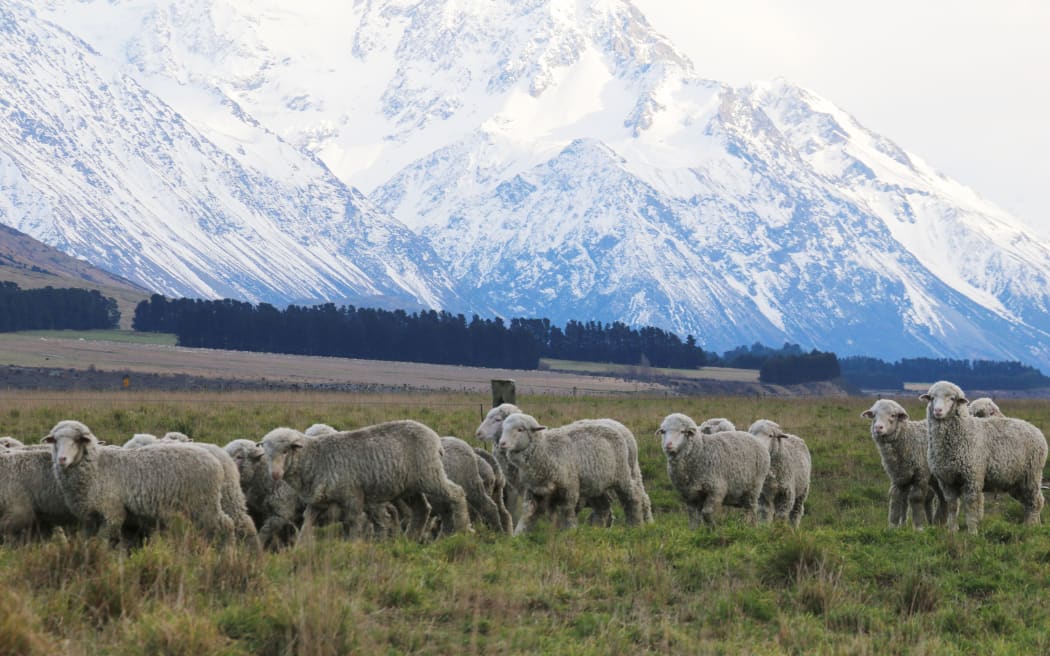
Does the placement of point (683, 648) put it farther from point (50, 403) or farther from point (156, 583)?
point (50, 403)

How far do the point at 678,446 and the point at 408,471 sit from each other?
3.60 m

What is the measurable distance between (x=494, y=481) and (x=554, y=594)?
6.92 meters

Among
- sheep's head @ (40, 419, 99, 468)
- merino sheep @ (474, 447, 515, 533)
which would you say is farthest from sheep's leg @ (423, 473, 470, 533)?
sheep's head @ (40, 419, 99, 468)

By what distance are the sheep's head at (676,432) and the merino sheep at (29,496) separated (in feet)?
24.4

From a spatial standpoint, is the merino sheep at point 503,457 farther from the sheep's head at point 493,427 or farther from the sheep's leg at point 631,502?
the sheep's leg at point 631,502

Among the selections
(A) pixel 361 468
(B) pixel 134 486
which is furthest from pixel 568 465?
(B) pixel 134 486

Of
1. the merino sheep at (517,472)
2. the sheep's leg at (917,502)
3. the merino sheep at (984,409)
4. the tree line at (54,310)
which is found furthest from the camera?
the tree line at (54,310)

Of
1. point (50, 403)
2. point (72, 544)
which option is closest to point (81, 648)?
point (72, 544)

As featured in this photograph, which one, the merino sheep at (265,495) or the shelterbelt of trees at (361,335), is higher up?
the shelterbelt of trees at (361,335)

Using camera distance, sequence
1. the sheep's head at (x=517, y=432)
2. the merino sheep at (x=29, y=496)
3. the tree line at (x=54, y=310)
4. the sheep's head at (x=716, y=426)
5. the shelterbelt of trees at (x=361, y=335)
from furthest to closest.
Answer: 1. the shelterbelt of trees at (x=361, y=335)
2. the tree line at (x=54, y=310)
3. the sheep's head at (x=716, y=426)
4. the sheep's head at (x=517, y=432)
5. the merino sheep at (x=29, y=496)

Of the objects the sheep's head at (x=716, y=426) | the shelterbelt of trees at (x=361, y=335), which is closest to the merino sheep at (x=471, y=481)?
the sheep's head at (x=716, y=426)

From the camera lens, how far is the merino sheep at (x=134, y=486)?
13742 millimetres

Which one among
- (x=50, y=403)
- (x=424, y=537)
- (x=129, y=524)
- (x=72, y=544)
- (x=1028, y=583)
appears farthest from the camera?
(x=50, y=403)

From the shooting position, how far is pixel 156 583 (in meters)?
10.0
